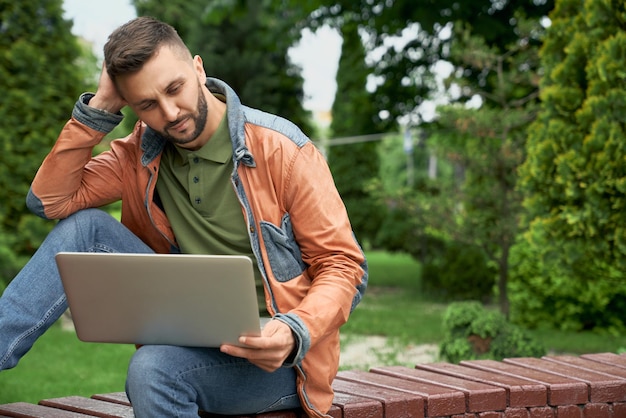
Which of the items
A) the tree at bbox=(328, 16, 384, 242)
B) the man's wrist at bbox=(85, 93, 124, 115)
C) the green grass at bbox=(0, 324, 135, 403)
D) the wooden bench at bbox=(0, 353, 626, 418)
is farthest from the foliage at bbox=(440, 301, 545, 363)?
the tree at bbox=(328, 16, 384, 242)

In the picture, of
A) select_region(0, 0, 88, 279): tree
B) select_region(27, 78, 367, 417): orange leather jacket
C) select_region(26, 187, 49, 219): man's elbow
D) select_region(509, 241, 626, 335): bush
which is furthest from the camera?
select_region(509, 241, 626, 335): bush

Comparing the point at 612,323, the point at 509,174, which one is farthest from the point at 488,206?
the point at 612,323

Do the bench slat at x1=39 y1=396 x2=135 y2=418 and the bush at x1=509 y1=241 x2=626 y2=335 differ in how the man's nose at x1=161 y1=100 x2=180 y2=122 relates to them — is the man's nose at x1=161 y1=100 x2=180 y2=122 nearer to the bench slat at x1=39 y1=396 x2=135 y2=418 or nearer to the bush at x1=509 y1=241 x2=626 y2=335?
the bench slat at x1=39 y1=396 x2=135 y2=418

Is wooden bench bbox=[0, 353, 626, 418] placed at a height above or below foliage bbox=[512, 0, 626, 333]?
below

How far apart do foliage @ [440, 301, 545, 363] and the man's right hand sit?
3.71 metres

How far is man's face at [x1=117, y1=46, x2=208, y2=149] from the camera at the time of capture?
2568mm

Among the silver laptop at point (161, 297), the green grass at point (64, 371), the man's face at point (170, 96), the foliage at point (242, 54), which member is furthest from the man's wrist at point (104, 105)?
the foliage at point (242, 54)

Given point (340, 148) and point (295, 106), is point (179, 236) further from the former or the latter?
point (340, 148)

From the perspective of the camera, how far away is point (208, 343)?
241cm

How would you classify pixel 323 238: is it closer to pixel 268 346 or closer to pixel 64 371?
pixel 268 346

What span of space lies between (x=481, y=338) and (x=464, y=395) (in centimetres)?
276

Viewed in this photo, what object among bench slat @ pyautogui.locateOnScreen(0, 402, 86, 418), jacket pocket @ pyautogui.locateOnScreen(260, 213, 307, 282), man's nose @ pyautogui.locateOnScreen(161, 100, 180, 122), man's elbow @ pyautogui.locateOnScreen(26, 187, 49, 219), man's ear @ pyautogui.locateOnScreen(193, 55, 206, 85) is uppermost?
man's ear @ pyautogui.locateOnScreen(193, 55, 206, 85)

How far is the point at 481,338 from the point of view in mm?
5863

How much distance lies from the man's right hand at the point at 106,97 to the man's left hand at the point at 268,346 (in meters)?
0.94
